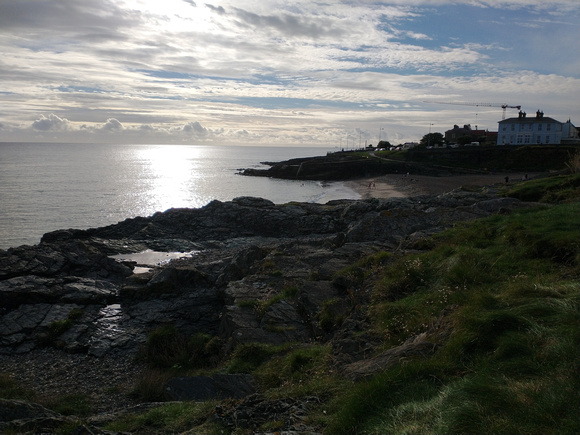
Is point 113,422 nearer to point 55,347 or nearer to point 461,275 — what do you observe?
point 461,275

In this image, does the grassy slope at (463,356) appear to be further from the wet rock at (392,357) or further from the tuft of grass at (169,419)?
the wet rock at (392,357)

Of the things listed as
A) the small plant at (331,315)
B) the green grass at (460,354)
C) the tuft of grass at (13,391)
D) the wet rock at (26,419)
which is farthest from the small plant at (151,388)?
the small plant at (331,315)

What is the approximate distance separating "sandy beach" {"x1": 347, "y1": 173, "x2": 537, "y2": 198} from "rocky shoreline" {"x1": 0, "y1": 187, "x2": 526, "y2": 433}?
37.8 metres

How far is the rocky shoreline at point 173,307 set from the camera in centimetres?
1129

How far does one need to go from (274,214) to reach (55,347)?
25.5 m

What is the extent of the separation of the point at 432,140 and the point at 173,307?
360ft

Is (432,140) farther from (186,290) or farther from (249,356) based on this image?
(249,356)

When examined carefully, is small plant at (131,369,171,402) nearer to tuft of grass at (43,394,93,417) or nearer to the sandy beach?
tuft of grass at (43,394,93,417)

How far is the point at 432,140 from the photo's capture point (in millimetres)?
117312

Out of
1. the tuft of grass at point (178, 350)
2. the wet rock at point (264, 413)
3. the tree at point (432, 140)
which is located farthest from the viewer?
the tree at point (432, 140)

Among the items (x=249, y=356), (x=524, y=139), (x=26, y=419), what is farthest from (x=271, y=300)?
(x=524, y=139)

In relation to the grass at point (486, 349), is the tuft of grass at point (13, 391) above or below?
below

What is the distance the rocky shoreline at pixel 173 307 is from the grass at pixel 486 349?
69 cm

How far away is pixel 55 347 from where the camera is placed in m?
16.6
